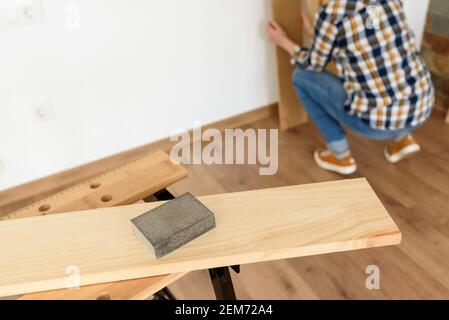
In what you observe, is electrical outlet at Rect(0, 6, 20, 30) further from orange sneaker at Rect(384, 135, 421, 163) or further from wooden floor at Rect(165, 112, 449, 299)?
orange sneaker at Rect(384, 135, 421, 163)

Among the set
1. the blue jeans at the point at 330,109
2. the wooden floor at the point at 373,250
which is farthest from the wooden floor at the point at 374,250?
the blue jeans at the point at 330,109

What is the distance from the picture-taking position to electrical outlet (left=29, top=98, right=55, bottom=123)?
1.90m

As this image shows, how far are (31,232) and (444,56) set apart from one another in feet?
7.35

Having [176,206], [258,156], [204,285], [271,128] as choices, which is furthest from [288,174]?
[176,206]

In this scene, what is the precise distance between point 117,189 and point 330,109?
118 cm

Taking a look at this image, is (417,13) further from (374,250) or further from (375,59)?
(374,250)

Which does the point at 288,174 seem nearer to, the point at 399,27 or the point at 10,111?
the point at 399,27

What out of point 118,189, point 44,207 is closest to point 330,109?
point 118,189

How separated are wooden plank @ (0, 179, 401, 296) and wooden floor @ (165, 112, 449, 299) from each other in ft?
2.47

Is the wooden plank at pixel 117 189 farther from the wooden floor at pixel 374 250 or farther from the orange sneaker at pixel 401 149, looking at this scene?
the orange sneaker at pixel 401 149

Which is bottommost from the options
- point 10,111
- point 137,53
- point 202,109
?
point 202,109

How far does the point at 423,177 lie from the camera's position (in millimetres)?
1974

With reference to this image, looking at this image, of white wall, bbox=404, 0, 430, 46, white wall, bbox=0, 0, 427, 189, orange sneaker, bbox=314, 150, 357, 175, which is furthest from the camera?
white wall, bbox=404, 0, 430, 46

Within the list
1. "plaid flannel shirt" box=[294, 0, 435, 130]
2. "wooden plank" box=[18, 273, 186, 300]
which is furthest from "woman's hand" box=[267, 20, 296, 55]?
"wooden plank" box=[18, 273, 186, 300]
